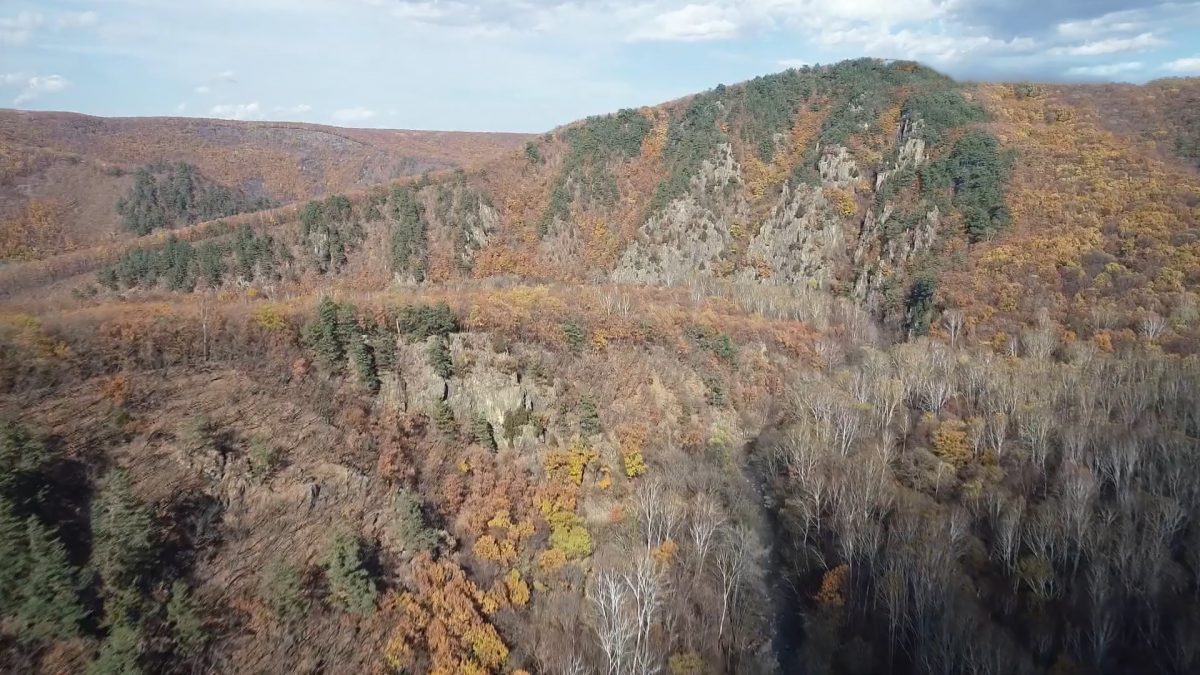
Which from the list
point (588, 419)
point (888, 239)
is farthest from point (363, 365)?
point (888, 239)

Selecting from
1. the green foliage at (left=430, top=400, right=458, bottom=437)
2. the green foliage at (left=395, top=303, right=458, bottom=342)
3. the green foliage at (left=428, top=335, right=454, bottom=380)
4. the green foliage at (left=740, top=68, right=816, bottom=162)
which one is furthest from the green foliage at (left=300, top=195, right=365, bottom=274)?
the green foliage at (left=740, top=68, right=816, bottom=162)

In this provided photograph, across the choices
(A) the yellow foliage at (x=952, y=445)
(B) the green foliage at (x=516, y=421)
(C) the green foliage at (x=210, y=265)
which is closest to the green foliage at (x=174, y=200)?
(C) the green foliage at (x=210, y=265)

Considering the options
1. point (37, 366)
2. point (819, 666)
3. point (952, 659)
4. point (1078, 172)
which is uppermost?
point (1078, 172)

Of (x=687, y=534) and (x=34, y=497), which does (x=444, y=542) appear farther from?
(x=34, y=497)

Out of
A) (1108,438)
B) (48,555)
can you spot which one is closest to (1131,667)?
(1108,438)

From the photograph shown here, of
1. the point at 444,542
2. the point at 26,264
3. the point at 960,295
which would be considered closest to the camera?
the point at 444,542

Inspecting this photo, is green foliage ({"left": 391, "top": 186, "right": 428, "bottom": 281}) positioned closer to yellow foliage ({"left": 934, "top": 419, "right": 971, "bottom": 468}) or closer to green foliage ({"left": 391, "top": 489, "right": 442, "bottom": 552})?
green foliage ({"left": 391, "top": 489, "right": 442, "bottom": 552})
